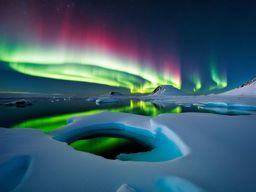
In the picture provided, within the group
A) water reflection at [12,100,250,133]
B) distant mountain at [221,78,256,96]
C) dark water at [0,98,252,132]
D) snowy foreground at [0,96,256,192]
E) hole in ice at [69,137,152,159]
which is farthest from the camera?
distant mountain at [221,78,256,96]

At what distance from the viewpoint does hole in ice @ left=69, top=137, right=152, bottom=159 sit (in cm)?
604

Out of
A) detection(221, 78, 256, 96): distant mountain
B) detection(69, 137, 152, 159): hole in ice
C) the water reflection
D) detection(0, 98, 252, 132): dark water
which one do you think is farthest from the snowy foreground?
detection(221, 78, 256, 96): distant mountain

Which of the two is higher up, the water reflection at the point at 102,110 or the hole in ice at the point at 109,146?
the water reflection at the point at 102,110

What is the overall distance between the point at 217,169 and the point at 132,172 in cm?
174

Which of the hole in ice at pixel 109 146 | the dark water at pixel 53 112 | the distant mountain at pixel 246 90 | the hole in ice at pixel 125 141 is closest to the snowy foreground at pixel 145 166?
the hole in ice at pixel 125 141

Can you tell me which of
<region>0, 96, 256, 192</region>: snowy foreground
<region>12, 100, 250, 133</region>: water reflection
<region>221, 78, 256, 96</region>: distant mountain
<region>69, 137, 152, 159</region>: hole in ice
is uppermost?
<region>221, 78, 256, 96</region>: distant mountain

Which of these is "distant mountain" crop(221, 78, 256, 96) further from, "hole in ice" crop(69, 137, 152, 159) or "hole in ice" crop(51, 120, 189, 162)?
"hole in ice" crop(69, 137, 152, 159)

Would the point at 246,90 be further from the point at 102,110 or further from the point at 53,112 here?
the point at 53,112

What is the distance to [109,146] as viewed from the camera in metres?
6.73

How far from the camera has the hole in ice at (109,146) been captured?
604cm

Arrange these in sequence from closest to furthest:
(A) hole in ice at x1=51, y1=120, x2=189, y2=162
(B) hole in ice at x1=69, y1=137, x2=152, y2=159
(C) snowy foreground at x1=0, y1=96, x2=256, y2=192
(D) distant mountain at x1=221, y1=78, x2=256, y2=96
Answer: (C) snowy foreground at x1=0, y1=96, x2=256, y2=192, (A) hole in ice at x1=51, y1=120, x2=189, y2=162, (B) hole in ice at x1=69, y1=137, x2=152, y2=159, (D) distant mountain at x1=221, y1=78, x2=256, y2=96

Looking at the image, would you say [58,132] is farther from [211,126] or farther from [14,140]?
[211,126]

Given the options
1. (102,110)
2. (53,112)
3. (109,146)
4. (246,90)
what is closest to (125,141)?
(109,146)

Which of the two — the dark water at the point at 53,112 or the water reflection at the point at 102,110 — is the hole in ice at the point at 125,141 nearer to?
the water reflection at the point at 102,110
